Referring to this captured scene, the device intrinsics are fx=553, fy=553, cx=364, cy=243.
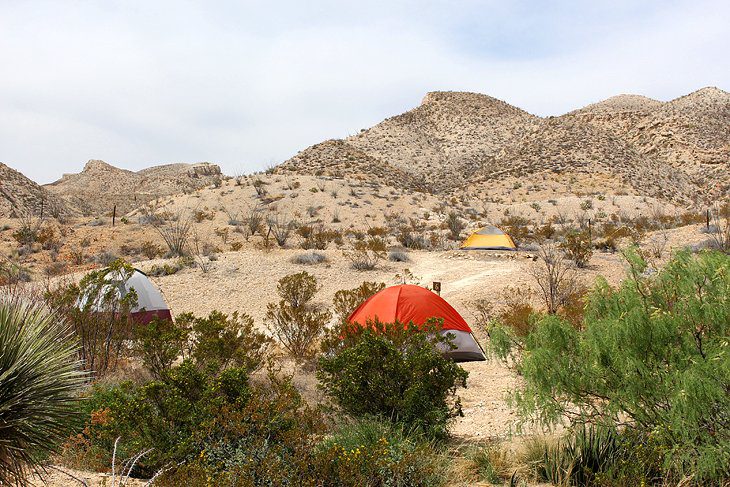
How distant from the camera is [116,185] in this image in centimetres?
7062

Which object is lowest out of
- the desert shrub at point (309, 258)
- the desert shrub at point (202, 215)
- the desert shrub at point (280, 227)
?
the desert shrub at point (309, 258)

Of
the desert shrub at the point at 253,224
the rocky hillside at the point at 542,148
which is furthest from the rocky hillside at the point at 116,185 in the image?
the desert shrub at the point at 253,224

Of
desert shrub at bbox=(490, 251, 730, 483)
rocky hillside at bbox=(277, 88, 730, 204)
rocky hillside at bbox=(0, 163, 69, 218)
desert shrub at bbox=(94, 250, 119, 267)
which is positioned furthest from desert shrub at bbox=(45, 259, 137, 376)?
rocky hillside at bbox=(0, 163, 69, 218)

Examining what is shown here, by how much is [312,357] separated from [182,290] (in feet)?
24.7

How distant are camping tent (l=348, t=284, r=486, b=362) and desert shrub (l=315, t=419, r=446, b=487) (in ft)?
15.8

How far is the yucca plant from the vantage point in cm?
350

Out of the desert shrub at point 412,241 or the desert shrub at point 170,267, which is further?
the desert shrub at point 412,241

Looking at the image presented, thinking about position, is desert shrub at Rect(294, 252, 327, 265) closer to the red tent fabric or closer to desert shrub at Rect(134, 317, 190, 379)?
the red tent fabric

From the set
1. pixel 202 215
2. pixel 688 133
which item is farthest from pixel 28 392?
pixel 688 133

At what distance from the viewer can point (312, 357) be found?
10.1 metres

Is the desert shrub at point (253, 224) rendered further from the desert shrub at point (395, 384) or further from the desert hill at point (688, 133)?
the desert hill at point (688, 133)

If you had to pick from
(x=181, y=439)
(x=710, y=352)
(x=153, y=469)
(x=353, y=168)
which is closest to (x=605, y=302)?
(x=710, y=352)

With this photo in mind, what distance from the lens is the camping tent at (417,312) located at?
10086 millimetres

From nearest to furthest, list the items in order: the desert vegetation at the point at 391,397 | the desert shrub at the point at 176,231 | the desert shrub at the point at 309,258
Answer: the desert vegetation at the point at 391,397, the desert shrub at the point at 309,258, the desert shrub at the point at 176,231
